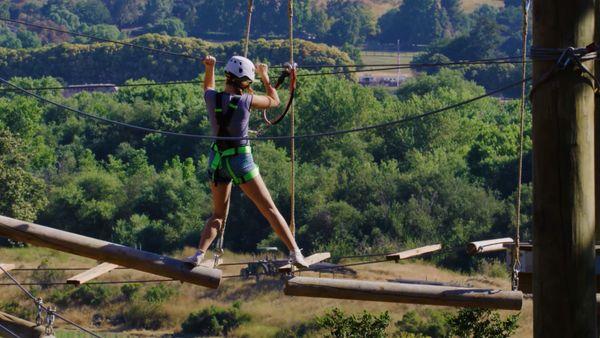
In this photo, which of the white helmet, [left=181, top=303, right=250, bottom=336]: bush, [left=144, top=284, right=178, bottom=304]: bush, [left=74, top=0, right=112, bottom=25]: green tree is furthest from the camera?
[left=74, top=0, right=112, bottom=25]: green tree

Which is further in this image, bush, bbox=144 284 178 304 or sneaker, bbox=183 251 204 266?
bush, bbox=144 284 178 304

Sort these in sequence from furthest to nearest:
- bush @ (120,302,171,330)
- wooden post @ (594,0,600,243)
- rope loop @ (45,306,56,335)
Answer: bush @ (120,302,171,330) → rope loop @ (45,306,56,335) → wooden post @ (594,0,600,243)

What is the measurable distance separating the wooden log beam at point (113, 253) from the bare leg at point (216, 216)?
0.17 metres

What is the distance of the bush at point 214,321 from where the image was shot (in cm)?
2991

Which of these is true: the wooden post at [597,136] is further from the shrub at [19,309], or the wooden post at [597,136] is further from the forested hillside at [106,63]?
the forested hillside at [106,63]

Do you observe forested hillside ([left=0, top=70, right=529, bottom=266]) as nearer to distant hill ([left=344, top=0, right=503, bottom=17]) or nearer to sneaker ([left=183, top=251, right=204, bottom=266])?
sneaker ([left=183, top=251, right=204, bottom=266])

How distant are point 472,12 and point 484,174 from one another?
248 feet

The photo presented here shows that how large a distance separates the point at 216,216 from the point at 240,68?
2.68 ft

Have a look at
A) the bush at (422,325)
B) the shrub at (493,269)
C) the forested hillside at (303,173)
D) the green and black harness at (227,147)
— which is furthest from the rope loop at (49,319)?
the forested hillside at (303,173)

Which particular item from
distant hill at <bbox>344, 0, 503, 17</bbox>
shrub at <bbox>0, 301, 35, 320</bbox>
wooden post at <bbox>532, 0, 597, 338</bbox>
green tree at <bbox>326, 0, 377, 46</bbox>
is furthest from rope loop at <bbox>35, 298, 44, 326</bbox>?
distant hill at <bbox>344, 0, 503, 17</bbox>

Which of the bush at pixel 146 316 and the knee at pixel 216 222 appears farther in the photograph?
the bush at pixel 146 316

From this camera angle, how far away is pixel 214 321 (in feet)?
98.3

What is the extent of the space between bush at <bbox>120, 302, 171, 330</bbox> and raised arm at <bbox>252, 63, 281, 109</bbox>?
80.4 ft

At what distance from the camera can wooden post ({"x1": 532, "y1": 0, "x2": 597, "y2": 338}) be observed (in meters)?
5.09
